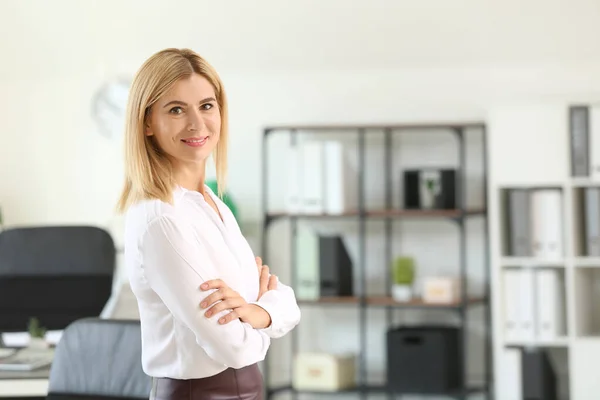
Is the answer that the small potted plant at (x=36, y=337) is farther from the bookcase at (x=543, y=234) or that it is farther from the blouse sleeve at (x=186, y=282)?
the bookcase at (x=543, y=234)

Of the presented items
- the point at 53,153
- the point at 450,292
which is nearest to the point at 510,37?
the point at 450,292

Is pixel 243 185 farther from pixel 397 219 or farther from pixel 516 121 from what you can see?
pixel 516 121

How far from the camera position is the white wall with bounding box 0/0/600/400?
4.61 meters

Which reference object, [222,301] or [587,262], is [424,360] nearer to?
[587,262]

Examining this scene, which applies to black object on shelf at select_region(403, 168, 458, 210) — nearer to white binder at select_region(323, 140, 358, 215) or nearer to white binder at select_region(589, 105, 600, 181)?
white binder at select_region(323, 140, 358, 215)

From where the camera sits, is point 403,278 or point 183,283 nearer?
point 183,283

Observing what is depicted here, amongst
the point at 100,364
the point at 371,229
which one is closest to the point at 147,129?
the point at 100,364

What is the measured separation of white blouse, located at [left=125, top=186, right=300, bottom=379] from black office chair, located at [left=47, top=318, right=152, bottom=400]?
1.49ft

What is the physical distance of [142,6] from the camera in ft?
15.5

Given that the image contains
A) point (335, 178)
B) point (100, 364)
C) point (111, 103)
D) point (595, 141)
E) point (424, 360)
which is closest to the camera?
point (100, 364)

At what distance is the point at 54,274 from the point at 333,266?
1.61 metres

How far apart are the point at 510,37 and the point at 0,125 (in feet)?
9.41

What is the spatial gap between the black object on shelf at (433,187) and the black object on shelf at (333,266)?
0.40 m

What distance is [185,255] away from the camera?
4.66ft
